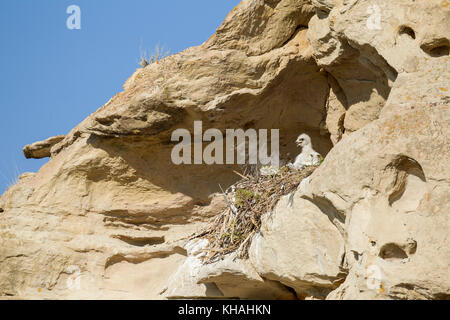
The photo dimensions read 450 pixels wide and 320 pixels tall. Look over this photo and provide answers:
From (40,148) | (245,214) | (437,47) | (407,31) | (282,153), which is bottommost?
(245,214)

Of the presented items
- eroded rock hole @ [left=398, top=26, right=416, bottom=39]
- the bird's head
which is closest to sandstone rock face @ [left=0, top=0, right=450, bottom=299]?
eroded rock hole @ [left=398, top=26, right=416, bottom=39]

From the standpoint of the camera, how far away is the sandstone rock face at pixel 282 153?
182 inches

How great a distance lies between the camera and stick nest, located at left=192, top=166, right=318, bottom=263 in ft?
21.0

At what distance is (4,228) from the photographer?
796cm

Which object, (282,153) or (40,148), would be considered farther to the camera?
(40,148)

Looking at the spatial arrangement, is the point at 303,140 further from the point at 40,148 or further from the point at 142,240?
the point at 40,148

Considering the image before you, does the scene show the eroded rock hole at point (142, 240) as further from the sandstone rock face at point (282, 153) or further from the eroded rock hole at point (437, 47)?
the eroded rock hole at point (437, 47)

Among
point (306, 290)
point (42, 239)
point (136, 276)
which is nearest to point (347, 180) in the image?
point (306, 290)

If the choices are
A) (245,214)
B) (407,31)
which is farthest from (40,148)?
(407,31)

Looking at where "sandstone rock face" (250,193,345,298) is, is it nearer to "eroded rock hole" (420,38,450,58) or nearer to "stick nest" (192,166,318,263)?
"stick nest" (192,166,318,263)

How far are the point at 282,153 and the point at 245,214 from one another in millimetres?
1742

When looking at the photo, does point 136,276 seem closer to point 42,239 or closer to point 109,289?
point 109,289

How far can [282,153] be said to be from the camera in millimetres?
8070

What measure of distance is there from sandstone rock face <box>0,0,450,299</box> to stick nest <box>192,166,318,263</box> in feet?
0.57
